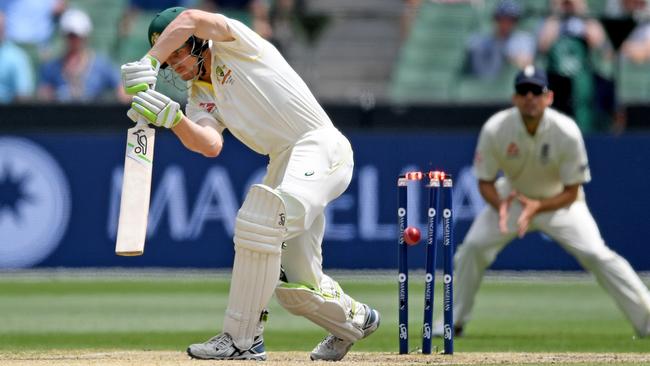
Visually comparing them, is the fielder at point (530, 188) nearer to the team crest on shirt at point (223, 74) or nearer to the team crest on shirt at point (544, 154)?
the team crest on shirt at point (544, 154)

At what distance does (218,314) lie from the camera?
11320 millimetres

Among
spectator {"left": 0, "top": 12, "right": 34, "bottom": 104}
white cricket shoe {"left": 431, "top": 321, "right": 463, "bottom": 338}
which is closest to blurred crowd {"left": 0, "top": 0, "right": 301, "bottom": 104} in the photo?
spectator {"left": 0, "top": 12, "right": 34, "bottom": 104}

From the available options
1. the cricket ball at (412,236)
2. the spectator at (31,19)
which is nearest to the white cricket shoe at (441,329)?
the cricket ball at (412,236)

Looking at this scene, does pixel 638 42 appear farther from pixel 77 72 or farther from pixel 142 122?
pixel 142 122

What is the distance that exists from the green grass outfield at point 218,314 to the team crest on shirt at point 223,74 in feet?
7.29

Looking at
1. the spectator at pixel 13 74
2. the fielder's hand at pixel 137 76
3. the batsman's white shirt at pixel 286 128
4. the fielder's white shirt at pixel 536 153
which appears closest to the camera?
the fielder's hand at pixel 137 76

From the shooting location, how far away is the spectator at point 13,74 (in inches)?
599

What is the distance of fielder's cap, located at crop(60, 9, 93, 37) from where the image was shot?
15.3 meters

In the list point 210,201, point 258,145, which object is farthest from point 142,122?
point 210,201

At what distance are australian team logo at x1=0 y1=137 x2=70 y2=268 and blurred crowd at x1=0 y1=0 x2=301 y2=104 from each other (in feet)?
2.83

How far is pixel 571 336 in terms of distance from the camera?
9.79 meters

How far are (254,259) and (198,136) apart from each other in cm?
69

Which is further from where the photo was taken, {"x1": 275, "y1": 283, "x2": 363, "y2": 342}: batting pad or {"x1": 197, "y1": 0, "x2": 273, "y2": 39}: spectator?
{"x1": 197, "y1": 0, "x2": 273, "y2": 39}: spectator

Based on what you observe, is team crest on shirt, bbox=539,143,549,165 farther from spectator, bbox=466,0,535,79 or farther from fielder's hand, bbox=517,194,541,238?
spectator, bbox=466,0,535,79
